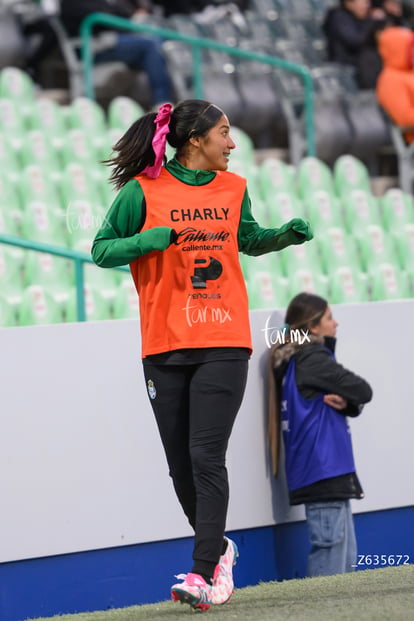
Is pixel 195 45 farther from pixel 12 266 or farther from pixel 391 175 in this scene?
pixel 12 266

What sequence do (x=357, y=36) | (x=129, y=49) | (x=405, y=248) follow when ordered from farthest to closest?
(x=357, y=36) → (x=129, y=49) → (x=405, y=248)

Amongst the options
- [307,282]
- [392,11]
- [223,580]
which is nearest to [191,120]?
[223,580]

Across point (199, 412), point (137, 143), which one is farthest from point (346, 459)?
point (137, 143)

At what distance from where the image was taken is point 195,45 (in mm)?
8781

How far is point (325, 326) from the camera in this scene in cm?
489

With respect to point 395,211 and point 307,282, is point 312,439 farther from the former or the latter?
point 395,211

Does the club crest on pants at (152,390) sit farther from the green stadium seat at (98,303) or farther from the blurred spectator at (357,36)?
the blurred spectator at (357,36)

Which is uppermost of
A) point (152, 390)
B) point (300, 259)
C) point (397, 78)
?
point (397, 78)

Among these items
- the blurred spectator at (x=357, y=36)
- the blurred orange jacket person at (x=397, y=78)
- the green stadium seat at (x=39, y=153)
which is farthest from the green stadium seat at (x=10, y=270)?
the blurred spectator at (x=357, y=36)

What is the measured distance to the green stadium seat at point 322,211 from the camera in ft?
25.3

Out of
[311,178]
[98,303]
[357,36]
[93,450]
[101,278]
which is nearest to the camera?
[93,450]

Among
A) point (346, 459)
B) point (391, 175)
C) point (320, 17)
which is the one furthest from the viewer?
point (320, 17)

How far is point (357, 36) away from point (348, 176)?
1942mm

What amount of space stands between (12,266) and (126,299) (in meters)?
0.58
